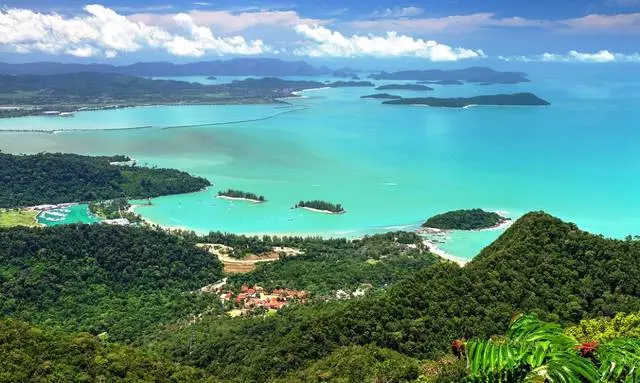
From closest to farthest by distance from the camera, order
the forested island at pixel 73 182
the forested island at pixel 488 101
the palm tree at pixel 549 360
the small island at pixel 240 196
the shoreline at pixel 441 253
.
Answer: the palm tree at pixel 549 360 → the shoreline at pixel 441 253 → the small island at pixel 240 196 → the forested island at pixel 73 182 → the forested island at pixel 488 101

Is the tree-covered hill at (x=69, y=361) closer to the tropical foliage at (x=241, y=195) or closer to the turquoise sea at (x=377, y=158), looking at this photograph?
the turquoise sea at (x=377, y=158)

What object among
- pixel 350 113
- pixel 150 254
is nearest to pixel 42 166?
pixel 150 254

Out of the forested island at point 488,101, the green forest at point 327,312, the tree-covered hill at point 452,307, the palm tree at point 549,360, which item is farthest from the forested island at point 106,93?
the palm tree at point 549,360

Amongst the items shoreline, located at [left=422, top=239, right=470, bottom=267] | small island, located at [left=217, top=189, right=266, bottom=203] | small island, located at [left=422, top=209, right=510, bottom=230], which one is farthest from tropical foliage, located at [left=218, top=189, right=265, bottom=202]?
shoreline, located at [left=422, top=239, right=470, bottom=267]

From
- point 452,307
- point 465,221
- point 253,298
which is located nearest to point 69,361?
point 452,307

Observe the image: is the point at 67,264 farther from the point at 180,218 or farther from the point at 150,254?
the point at 180,218
